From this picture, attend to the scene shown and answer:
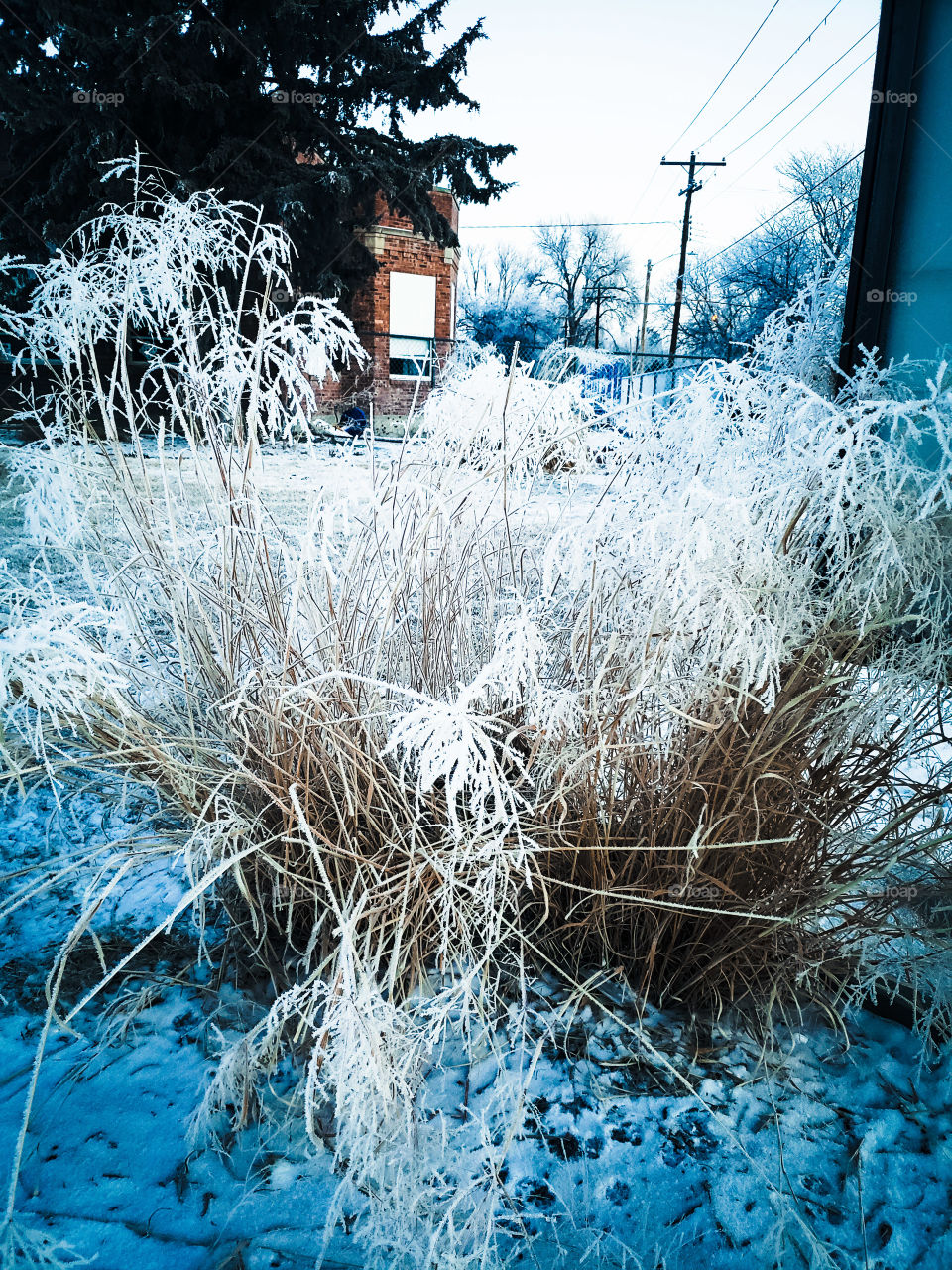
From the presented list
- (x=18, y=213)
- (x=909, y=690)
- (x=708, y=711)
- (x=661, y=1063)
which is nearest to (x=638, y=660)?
(x=708, y=711)

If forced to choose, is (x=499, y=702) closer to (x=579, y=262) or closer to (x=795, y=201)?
(x=795, y=201)

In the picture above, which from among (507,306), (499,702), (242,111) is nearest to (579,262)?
(507,306)

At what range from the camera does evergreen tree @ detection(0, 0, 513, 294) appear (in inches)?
245

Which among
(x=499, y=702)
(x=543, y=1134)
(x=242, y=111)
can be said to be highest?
(x=242, y=111)

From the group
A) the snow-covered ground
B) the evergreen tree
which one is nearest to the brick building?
the evergreen tree

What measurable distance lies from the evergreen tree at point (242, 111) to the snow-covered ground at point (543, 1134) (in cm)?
673

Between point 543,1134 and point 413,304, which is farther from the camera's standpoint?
point 413,304

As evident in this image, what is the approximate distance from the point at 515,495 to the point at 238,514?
55 cm

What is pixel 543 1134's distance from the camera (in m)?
1.02

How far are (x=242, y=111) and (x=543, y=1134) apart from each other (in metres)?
9.10

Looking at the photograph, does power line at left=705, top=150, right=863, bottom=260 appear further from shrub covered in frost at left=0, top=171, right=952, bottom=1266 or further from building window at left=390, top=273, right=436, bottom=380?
shrub covered in frost at left=0, top=171, right=952, bottom=1266

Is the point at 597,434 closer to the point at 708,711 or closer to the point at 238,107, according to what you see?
the point at 708,711

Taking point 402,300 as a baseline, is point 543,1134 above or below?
below

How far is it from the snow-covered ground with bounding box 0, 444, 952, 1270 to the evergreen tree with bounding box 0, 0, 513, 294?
22.1ft
